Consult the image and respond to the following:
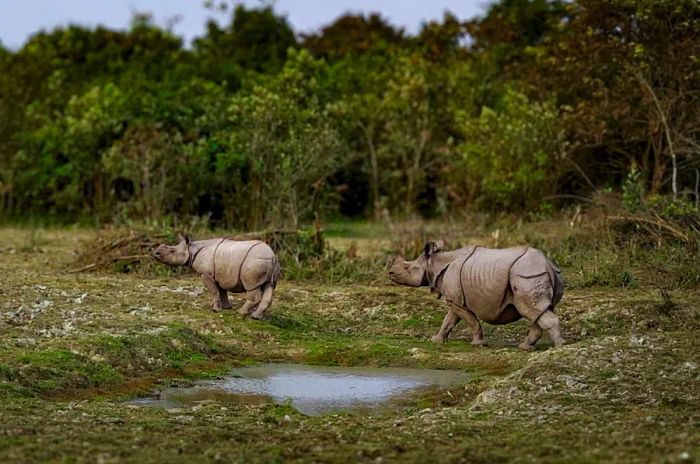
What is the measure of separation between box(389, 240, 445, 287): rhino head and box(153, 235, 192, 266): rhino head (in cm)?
282

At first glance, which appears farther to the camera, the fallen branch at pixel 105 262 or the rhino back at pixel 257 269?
the fallen branch at pixel 105 262

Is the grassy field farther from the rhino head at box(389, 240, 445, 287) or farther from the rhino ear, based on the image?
the rhino ear

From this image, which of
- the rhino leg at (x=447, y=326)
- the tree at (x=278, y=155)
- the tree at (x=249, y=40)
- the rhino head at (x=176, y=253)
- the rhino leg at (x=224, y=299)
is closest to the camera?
the rhino leg at (x=447, y=326)

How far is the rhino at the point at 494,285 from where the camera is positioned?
13.5m

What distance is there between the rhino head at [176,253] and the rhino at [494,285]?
313 cm

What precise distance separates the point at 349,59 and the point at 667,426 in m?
31.4

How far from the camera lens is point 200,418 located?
32.5 ft

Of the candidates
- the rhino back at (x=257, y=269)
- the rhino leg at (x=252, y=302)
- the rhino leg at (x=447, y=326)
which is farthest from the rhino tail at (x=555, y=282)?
the rhino leg at (x=252, y=302)

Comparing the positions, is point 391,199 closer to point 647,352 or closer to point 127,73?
point 127,73

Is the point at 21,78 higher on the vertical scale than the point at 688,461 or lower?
higher

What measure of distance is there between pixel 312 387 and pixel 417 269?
11.5 ft

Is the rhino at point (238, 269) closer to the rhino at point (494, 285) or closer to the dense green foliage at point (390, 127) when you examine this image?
the rhino at point (494, 285)

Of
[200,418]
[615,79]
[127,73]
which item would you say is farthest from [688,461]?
[127,73]

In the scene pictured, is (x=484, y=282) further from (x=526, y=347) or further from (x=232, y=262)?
(x=232, y=262)
